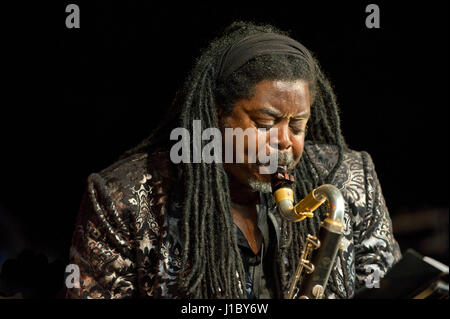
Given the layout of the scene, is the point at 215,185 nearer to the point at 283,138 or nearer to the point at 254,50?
the point at 283,138

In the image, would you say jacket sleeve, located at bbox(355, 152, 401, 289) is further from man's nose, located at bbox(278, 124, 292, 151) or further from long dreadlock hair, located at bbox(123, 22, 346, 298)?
man's nose, located at bbox(278, 124, 292, 151)

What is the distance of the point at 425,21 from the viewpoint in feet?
11.1

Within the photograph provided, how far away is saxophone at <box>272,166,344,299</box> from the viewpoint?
7.45 feet

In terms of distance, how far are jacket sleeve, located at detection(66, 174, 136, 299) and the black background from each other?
0.58m

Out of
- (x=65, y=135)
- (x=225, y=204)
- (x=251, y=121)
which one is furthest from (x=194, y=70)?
(x=65, y=135)

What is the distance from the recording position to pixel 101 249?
2496 mm

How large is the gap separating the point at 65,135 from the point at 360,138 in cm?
159

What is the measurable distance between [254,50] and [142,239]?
89 cm

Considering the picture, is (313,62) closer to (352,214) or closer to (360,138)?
(352,214)

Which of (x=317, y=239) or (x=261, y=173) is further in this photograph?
(x=261, y=173)

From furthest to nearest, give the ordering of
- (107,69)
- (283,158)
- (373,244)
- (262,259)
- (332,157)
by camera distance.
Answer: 1. (107,69)
2. (332,157)
3. (373,244)
4. (262,259)
5. (283,158)

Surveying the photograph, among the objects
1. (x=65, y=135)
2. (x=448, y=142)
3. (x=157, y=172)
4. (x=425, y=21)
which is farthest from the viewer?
(x=448, y=142)

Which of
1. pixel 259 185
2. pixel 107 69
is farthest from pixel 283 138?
pixel 107 69

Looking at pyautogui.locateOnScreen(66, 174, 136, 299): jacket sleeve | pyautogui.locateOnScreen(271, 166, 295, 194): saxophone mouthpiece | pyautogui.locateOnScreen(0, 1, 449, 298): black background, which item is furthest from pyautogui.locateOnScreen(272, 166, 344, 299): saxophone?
pyautogui.locateOnScreen(0, 1, 449, 298): black background
